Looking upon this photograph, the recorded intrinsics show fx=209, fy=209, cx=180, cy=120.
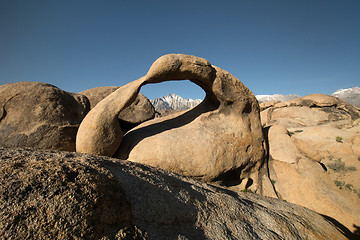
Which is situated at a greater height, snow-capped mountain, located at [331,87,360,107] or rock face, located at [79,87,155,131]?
snow-capped mountain, located at [331,87,360,107]

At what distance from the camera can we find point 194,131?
423 cm

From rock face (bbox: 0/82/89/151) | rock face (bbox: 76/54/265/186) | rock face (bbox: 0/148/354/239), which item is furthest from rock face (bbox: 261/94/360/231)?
rock face (bbox: 0/82/89/151)

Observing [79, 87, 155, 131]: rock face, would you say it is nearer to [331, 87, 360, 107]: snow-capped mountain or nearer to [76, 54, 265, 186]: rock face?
[76, 54, 265, 186]: rock face

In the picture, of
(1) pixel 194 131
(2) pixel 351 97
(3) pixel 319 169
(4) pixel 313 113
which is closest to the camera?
(1) pixel 194 131

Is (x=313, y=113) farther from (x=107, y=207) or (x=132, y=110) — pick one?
(x=107, y=207)

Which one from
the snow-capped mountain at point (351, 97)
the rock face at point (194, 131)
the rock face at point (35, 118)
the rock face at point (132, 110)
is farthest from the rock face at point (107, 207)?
the snow-capped mountain at point (351, 97)

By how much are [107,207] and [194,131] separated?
3052 mm

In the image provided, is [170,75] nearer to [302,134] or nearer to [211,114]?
[211,114]

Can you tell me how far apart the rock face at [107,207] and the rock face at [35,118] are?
8.76 ft

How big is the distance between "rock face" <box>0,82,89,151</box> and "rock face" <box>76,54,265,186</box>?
80 cm

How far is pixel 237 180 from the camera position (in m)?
4.39

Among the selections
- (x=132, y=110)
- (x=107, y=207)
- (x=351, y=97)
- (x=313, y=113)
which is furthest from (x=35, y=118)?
(x=351, y=97)

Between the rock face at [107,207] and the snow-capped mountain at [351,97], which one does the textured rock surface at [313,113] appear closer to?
the rock face at [107,207]

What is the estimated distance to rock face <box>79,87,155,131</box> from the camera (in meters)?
5.90
